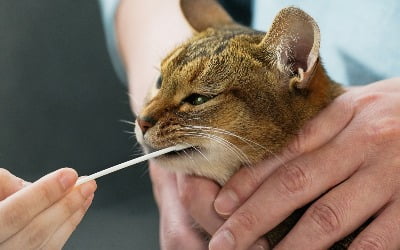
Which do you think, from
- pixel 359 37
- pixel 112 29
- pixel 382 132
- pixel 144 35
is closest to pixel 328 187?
pixel 382 132

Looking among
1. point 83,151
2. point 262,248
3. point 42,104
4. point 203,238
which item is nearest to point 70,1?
point 42,104

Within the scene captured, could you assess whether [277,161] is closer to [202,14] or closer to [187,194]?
[187,194]

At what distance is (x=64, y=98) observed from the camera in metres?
1.75

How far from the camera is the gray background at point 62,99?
60.6 inches

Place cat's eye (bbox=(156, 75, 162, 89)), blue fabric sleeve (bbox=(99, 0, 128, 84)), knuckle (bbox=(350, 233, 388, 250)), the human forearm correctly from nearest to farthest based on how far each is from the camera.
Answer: knuckle (bbox=(350, 233, 388, 250)) < cat's eye (bbox=(156, 75, 162, 89)) < the human forearm < blue fabric sleeve (bbox=(99, 0, 128, 84))

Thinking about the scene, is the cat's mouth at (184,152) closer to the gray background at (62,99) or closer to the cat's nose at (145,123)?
the cat's nose at (145,123)

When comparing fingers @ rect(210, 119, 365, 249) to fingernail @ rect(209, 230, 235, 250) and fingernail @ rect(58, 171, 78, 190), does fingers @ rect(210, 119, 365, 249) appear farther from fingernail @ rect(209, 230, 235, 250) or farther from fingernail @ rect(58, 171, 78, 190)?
fingernail @ rect(58, 171, 78, 190)

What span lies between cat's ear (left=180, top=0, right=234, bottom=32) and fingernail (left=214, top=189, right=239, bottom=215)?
0.33 meters

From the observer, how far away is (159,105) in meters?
0.84

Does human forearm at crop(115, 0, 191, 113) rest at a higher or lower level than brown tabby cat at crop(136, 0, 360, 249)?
lower

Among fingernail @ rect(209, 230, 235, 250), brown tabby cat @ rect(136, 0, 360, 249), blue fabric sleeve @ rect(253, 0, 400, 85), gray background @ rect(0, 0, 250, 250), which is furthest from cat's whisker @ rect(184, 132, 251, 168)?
gray background @ rect(0, 0, 250, 250)

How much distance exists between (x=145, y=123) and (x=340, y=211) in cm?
29

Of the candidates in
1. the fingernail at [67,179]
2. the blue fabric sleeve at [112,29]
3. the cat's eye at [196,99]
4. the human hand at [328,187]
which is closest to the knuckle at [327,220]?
the human hand at [328,187]

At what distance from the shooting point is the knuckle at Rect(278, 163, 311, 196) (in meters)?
0.81
